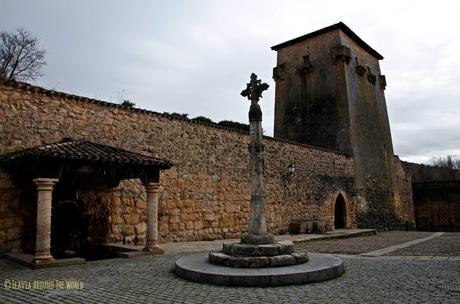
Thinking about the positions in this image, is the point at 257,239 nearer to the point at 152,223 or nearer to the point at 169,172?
the point at 152,223

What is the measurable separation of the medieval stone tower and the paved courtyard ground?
1384 centimetres

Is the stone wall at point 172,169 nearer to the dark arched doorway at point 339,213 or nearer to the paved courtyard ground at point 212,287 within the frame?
the dark arched doorway at point 339,213

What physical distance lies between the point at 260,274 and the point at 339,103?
16611 mm

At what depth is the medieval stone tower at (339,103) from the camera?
20.5m

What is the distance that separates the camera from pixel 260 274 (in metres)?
5.55

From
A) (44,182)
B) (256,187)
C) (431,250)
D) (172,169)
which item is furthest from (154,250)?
(431,250)

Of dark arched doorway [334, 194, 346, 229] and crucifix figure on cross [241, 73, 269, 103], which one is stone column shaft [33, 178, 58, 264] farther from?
dark arched doorway [334, 194, 346, 229]

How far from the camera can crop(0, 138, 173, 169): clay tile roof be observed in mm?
6898

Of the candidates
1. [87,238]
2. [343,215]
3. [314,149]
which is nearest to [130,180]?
[87,238]

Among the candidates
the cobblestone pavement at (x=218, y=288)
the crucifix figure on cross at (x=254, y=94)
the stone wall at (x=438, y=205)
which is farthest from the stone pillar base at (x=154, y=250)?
the stone wall at (x=438, y=205)

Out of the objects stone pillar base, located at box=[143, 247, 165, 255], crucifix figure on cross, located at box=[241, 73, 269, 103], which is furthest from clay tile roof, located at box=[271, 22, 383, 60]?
stone pillar base, located at box=[143, 247, 165, 255]

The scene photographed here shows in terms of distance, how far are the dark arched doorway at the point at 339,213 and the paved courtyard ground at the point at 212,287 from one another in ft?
38.9

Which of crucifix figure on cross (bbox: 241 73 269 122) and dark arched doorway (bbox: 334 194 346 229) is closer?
crucifix figure on cross (bbox: 241 73 269 122)

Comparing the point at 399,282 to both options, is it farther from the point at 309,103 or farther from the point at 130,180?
the point at 309,103
